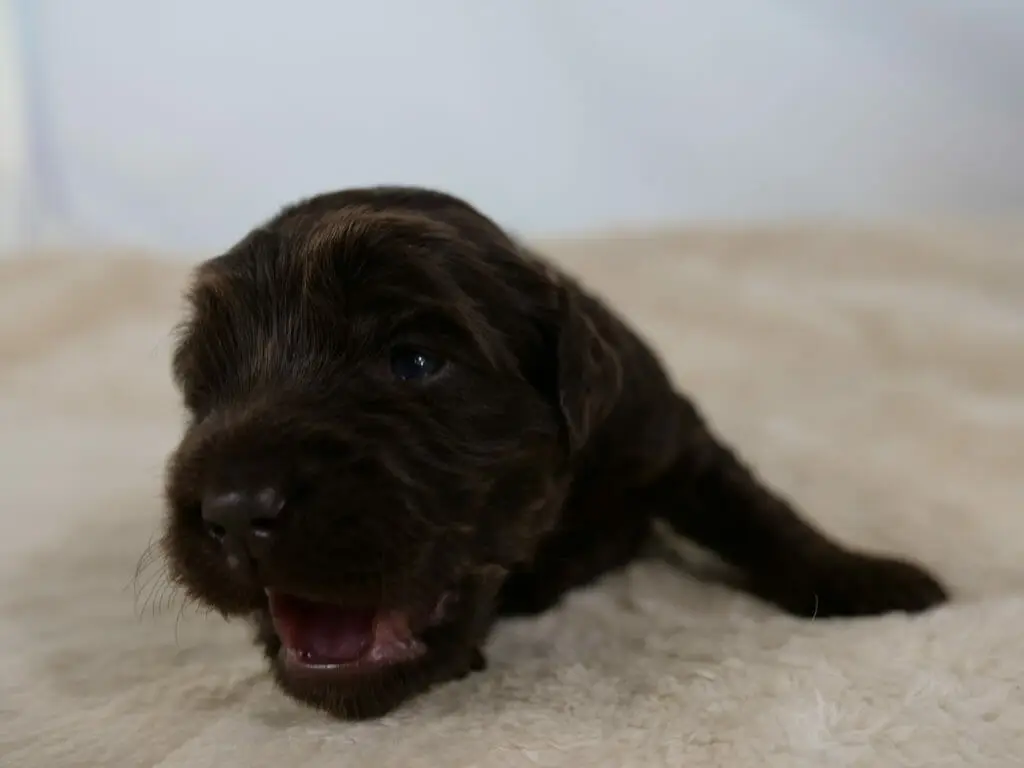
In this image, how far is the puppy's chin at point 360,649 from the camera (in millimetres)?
1390

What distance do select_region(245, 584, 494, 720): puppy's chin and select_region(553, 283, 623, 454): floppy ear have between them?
0.28 meters

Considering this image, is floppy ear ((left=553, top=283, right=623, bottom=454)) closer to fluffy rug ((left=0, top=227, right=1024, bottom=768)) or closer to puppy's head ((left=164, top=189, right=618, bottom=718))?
puppy's head ((left=164, top=189, right=618, bottom=718))

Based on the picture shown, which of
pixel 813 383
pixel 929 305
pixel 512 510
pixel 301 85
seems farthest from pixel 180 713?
pixel 301 85

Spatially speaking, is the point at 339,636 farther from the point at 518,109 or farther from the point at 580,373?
the point at 518,109

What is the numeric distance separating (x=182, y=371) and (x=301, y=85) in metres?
2.56

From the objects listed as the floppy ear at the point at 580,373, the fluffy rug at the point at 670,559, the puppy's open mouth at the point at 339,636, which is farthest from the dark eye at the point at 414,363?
the fluffy rug at the point at 670,559

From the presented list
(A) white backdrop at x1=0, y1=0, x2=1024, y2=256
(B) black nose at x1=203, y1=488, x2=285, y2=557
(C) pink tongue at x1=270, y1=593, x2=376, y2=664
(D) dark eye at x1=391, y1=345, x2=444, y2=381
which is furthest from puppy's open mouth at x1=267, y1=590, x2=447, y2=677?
(A) white backdrop at x1=0, y1=0, x2=1024, y2=256

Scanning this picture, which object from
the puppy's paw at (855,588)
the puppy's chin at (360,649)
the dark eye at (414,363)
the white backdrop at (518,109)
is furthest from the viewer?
the white backdrop at (518,109)

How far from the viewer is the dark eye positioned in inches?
59.7

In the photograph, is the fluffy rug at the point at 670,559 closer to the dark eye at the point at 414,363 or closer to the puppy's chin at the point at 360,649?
the puppy's chin at the point at 360,649

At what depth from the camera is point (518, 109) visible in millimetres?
4039

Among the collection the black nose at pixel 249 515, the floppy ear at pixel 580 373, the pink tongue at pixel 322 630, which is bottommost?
the pink tongue at pixel 322 630

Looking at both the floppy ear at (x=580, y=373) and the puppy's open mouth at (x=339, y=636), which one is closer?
the puppy's open mouth at (x=339, y=636)

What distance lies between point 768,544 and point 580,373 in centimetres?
46
